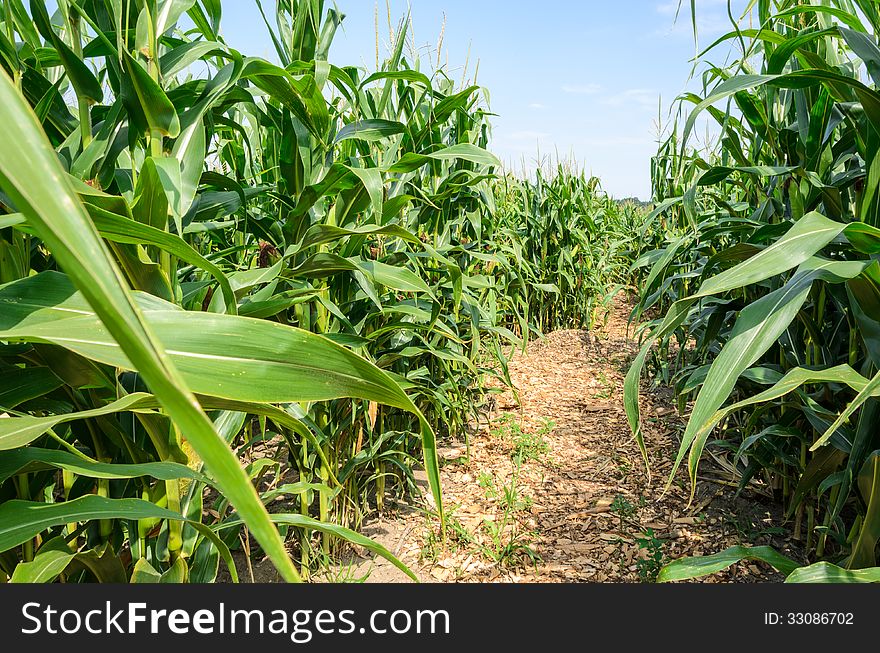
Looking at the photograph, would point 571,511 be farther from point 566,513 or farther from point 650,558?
point 650,558

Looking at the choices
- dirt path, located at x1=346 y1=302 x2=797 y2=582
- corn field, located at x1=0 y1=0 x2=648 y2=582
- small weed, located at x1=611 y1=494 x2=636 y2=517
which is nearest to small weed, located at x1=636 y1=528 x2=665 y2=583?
dirt path, located at x1=346 y1=302 x2=797 y2=582

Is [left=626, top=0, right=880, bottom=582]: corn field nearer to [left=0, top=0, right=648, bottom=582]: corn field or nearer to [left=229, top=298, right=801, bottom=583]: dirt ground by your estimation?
[left=229, top=298, right=801, bottom=583]: dirt ground

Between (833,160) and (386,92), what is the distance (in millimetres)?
1283

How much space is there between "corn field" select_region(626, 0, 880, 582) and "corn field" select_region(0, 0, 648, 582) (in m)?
0.58

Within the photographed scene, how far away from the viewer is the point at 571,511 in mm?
2141

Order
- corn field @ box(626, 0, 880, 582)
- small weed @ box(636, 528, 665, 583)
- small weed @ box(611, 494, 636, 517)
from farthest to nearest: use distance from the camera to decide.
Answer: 1. small weed @ box(611, 494, 636, 517)
2. small weed @ box(636, 528, 665, 583)
3. corn field @ box(626, 0, 880, 582)

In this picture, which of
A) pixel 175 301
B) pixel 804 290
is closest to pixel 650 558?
pixel 804 290

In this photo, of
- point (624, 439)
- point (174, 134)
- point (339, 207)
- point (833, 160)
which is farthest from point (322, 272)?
point (624, 439)

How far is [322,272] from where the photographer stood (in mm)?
1208

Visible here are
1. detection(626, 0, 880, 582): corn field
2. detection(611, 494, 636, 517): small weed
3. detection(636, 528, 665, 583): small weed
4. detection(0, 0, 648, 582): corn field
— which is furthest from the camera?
detection(611, 494, 636, 517): small weed

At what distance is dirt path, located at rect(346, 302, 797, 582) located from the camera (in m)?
1.78

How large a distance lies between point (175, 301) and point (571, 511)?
1745 mm

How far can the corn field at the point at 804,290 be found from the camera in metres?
0.89
